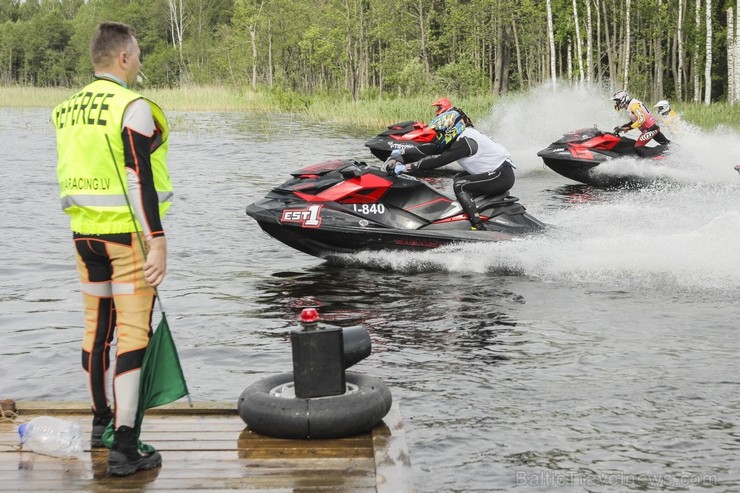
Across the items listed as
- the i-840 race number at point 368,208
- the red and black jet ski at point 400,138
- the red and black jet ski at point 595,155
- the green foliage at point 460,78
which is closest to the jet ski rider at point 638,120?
the red and black jet ski at point 595,155

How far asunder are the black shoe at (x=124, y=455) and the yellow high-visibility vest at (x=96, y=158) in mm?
901

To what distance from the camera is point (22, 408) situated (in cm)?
521

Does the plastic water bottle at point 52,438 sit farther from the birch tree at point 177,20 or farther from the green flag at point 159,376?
the birch tree at point 177,20

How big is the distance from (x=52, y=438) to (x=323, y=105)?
39524 mm

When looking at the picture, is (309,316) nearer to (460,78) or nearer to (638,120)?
(638,120)

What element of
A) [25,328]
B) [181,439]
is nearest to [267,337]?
[25,328]

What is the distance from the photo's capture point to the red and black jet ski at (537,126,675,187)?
61.6ft

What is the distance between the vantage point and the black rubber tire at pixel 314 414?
186 inches

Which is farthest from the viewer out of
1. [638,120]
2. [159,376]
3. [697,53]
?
[697,53]

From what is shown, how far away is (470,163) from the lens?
36.5ft

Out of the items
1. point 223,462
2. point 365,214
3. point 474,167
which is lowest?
point 223,462

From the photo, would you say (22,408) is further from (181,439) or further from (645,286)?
(645,286)

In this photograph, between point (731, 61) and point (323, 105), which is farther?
point (323, 105)

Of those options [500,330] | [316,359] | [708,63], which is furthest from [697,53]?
[316,359]
